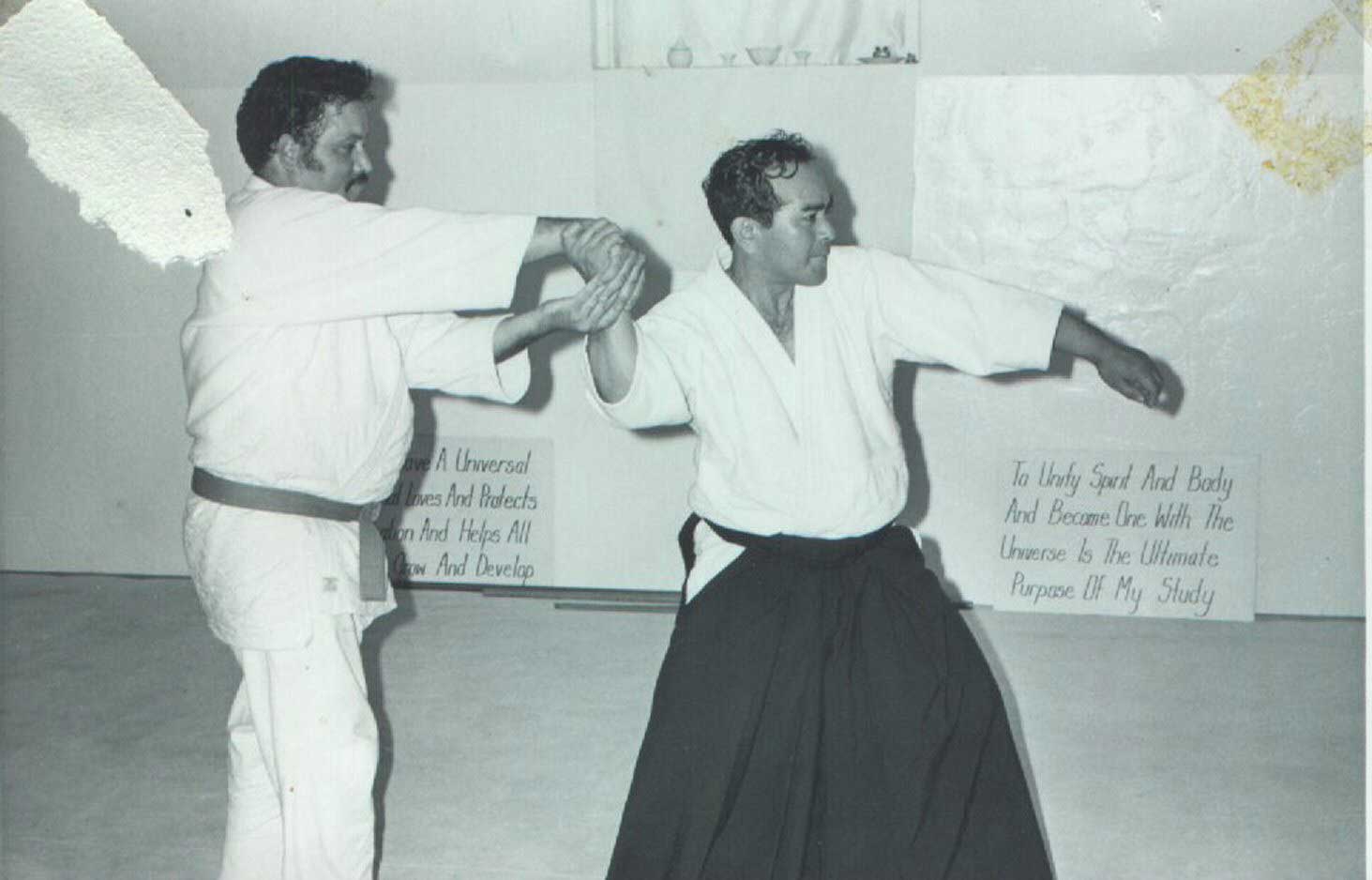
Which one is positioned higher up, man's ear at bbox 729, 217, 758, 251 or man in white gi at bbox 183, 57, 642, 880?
man's ear at bbox 729, 217, 758, 251

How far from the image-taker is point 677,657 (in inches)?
94.8

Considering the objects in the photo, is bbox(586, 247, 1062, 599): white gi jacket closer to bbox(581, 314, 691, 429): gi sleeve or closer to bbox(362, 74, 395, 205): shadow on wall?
bbox(581, 314, 691, 429): gi sleeve

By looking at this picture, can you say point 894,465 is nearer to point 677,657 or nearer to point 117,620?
point 677,657

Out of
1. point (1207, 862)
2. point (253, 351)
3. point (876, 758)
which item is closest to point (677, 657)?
point (876, 758)

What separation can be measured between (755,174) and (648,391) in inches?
16.1

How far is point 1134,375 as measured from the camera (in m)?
2.42

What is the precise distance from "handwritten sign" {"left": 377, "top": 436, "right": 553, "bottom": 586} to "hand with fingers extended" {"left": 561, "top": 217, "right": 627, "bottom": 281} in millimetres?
2575

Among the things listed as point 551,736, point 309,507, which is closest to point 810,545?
point 309,507

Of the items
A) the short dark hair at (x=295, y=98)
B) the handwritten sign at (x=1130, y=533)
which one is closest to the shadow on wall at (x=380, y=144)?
the handwritten sign at (x=1130, y=533)

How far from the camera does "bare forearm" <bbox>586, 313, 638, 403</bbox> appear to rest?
2.39 m

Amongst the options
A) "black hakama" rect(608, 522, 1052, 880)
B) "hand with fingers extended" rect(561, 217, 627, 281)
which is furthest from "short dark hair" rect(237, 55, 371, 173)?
"black hakama" rect(608, 522, 1052, 880)

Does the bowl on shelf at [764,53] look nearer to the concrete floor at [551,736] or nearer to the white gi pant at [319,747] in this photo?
the concrete floor at [551,736]

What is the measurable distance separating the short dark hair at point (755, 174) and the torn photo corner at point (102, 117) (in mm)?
859

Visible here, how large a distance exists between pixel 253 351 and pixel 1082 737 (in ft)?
7.09
